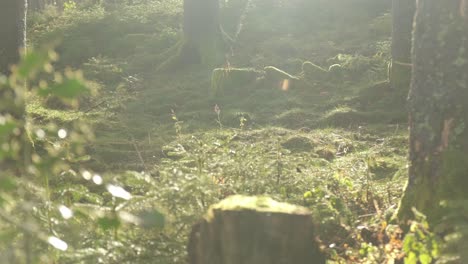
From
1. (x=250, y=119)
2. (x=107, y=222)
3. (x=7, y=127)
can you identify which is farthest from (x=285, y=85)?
(x=7, y=127)

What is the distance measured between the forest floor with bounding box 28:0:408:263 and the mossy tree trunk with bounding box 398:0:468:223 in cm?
41

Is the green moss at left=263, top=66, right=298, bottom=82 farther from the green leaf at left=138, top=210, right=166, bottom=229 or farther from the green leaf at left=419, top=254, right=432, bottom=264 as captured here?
the green leaf at left=138, top=210, right=166, bottom=229

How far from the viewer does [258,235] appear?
369 centimetres

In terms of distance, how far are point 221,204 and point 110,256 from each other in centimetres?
69

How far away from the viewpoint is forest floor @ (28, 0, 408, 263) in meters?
4.46

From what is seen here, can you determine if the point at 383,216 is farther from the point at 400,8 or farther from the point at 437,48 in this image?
the point at 400,8

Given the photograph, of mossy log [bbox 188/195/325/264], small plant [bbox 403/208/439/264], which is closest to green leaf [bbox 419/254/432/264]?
small plant [bbox 403/208/439/264]

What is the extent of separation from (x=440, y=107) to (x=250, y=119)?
22.9 feet

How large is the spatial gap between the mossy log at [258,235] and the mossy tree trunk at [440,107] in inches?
47.8

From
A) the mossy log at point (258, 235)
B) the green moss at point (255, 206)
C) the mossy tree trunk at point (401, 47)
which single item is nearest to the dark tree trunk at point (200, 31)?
the mossy tree trunk at point (401, 47)

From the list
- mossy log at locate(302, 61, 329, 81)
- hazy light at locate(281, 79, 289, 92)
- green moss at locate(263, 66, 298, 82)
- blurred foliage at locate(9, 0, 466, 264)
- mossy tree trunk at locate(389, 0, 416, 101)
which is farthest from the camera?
mossy log at locate(302, 61, 329, 81)

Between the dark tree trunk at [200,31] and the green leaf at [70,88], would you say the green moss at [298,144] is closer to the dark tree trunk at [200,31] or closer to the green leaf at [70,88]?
the dark tree trunk at [200,31]

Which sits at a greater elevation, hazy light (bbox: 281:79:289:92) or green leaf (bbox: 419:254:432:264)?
green leaf (bbox: 419:254:432:264)

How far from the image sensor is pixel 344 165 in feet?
22.2
